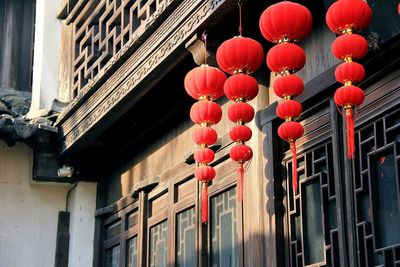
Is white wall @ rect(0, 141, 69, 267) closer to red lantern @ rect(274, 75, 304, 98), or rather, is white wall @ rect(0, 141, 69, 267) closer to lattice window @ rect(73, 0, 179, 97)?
lattice window @ rect(73, 0, 179, 97)

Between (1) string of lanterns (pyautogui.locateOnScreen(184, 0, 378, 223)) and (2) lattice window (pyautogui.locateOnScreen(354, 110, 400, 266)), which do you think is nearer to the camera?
(1) string of lanterns (pyautogui.locateOnScreen(184, 0, 378, 223))

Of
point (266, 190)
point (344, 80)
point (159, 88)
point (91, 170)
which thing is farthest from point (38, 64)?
point (344, 80)

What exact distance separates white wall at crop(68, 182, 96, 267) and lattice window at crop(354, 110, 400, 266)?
454cm

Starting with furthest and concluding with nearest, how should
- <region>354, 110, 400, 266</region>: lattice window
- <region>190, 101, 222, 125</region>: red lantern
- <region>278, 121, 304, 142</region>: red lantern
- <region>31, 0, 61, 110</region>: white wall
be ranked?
<region>31, 0, 61, 110</region>: white wall
<region>190, 101, 222, 125</region>: red lantern
<region>354, 110, 400, 266</region>: lattice window
<region>278, 121, 304, 142</region>: red lantern

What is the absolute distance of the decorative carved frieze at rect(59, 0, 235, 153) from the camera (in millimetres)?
6125

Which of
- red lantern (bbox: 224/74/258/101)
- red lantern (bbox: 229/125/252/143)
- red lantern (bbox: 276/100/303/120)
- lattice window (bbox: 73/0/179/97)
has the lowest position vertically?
red lantern (bbox: 276/100/303/120)

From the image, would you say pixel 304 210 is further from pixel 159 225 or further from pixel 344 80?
pixel 159 225

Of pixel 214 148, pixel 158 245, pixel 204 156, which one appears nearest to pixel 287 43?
pixel 204 156

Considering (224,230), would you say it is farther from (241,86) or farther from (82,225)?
(82,225)

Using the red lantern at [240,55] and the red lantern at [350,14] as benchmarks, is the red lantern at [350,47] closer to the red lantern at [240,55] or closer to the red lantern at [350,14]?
the red lantern at [350,14]

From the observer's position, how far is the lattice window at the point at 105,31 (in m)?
7.12

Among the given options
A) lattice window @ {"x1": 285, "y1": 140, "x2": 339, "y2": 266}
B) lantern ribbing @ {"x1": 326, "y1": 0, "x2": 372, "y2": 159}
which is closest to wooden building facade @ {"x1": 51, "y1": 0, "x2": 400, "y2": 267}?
lattice window @ {"x1": 285, "y1": 140, "x2": 339, "y2": 266}

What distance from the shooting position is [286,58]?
4.62 meters

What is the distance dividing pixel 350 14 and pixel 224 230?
8.84 ft
